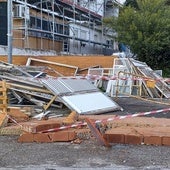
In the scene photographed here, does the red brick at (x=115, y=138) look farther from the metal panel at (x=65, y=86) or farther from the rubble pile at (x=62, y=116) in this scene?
the metal panel at (x=65, y=86)

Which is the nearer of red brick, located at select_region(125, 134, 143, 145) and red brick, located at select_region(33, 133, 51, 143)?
red brick, located at select_region(125, 134, 143, 145)

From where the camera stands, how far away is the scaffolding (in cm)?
2731

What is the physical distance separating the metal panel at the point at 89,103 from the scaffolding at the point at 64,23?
45.1 feet

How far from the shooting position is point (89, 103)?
1285cm

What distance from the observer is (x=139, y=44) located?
31.0m

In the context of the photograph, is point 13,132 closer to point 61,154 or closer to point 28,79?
point 61,154

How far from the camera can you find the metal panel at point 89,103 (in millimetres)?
12227

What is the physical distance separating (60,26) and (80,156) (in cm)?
2557

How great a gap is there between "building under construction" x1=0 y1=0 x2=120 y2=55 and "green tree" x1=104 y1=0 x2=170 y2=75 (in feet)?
10.2

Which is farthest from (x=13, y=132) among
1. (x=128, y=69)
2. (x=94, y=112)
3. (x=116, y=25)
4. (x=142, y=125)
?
(x=116, y=25)

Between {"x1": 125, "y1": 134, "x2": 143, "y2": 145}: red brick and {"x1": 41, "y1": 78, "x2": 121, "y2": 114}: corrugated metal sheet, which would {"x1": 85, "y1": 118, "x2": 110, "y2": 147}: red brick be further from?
{"x1": 41, "y1": 78, "x2": 121, "y2": 114}: corrugated metal sheet

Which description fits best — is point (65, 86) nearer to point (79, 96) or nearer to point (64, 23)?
point (79, 96)

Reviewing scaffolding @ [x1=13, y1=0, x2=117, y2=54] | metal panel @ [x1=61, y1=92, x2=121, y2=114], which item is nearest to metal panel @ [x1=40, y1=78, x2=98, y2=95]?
metal panel @ [x1=61, y1=92, x2=121, y2=114]

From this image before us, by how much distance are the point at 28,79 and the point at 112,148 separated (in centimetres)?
584
